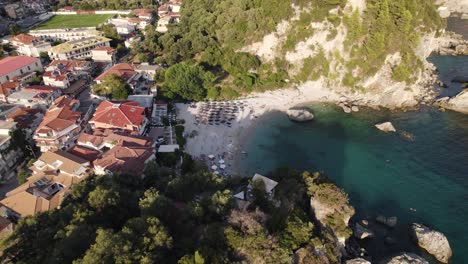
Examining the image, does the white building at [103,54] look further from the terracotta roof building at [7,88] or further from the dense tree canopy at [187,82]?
the dense tree canopy at [187,82]

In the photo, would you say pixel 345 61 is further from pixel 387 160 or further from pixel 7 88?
pixel 7 88

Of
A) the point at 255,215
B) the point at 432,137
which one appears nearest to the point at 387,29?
the point at 432,137

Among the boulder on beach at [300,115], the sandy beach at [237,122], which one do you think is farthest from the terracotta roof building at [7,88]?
the boulder on beach at [300,115]

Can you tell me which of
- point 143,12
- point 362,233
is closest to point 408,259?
point 362,233

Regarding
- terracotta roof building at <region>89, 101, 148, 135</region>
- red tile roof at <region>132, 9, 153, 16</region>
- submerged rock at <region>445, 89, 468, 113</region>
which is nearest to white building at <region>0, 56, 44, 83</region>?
terracotta roof building at <region>89, 101, 148, 135</region>

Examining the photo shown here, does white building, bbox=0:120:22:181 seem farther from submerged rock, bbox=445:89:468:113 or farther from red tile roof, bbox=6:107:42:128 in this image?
submerged rock, bbox=445:89:468:113
